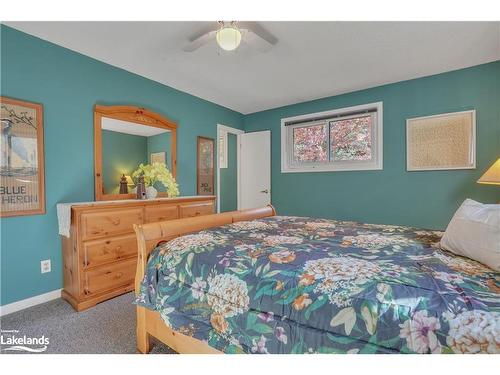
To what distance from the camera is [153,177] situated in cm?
290

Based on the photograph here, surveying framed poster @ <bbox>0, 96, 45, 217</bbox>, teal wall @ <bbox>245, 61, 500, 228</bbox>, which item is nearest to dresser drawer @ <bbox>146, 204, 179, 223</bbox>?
framed poster @ <bbox>0, 96, 45, 217</bbox>

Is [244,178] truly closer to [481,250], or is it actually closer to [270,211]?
[270,211]

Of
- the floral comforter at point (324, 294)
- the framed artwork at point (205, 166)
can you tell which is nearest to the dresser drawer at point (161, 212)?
the framed artwork at point (205, 166)

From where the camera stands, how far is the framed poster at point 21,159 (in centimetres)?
200

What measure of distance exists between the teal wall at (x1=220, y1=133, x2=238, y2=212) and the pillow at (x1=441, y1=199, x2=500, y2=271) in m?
3.90

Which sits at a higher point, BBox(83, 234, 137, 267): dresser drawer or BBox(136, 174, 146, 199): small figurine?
BBox(136, 174, 146, 199): small figurine

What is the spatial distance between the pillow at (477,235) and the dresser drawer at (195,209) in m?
2.49

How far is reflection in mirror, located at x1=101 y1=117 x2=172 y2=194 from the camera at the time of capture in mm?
2688

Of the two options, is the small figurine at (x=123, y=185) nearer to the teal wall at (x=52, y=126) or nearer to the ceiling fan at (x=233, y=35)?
the teal wall at (x=52, y=126)

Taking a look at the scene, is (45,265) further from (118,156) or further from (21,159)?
(118,156)

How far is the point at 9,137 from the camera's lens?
2016 millimetres

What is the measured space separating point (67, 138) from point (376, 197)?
12.5ft

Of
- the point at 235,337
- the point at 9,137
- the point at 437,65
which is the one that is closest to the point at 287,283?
the point at 235,337

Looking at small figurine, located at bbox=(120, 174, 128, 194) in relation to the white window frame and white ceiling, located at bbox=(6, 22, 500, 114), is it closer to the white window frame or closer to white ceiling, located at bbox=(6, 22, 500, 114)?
white ceiling, located at bbox=(6, 22, 500, 114)
